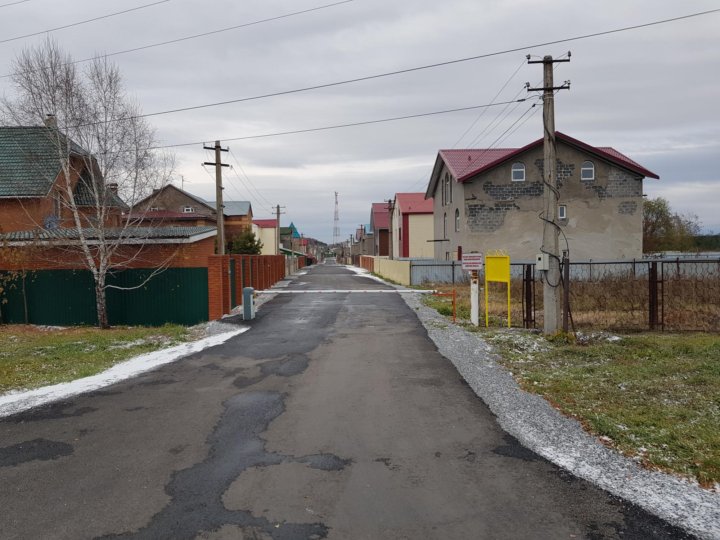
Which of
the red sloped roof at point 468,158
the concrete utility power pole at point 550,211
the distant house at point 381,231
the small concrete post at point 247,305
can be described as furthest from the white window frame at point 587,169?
the distant house at point 381,231

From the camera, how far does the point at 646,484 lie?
4660 millimetres

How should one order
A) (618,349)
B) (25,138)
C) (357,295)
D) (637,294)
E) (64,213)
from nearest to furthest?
(618,349)
(25,138)
(637,294)
(64,213)
(357,295)

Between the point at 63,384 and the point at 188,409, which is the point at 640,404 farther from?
the point at 63,384

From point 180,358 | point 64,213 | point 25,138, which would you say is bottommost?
point 180,358

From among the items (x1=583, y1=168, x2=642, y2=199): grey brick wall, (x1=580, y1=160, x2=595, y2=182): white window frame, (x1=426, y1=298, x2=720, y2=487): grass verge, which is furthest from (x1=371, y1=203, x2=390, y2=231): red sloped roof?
(x1=426, y1=298, x2=720, y2=487): grass verge

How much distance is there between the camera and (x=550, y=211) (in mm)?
12477

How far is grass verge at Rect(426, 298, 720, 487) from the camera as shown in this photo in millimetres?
5387

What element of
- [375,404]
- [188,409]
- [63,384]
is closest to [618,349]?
[375,404]

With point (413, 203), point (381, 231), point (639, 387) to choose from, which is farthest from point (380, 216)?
point (639, 387)

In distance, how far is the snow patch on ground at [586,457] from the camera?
4.17 metres

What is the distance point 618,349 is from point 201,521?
909 cm

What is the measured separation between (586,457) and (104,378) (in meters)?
7.54

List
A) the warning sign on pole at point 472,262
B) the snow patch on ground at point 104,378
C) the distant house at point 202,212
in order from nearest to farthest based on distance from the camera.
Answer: the snow patch on ground at point 104,378 → the warning sign on pole at point 472,262 → the distant house at point 202,212

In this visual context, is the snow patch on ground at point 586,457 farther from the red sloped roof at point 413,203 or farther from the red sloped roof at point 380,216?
the red sloped roof at point 380,216
